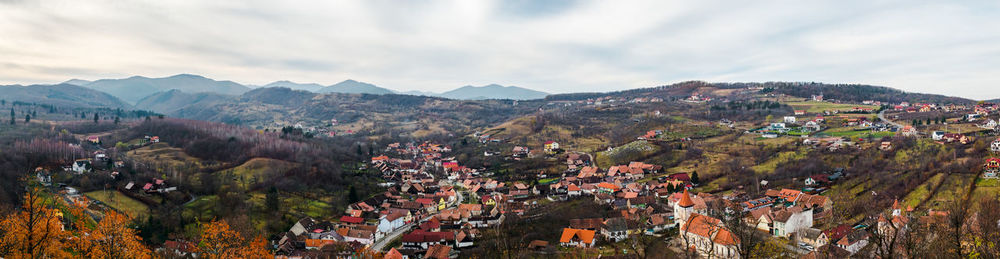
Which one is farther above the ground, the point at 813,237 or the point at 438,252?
the point at 813,237

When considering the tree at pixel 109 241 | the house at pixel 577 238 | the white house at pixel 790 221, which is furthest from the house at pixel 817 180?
the tree at pixel 109 241

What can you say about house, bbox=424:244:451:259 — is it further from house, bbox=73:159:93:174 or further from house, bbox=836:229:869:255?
house, bbox=73:159:93:174

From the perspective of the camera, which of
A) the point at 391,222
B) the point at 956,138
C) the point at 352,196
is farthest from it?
the point at 956,138

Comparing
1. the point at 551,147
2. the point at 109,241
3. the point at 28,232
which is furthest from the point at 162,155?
the point at 28,232

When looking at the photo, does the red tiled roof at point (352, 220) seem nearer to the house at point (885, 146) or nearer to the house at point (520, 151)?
the house at point (520, 151)

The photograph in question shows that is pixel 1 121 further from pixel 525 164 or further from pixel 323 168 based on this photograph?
pixel 525 164

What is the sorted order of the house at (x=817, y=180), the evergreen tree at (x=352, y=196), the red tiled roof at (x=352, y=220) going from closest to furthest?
the red tiled roof at (x=352, y=220)
the house at (x=817, y=180)
the evergreen tree at (x=352, y=196)

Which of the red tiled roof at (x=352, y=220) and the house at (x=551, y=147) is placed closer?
the red tiled roof at (x=352, y=220)

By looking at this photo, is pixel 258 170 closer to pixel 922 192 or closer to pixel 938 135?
pixel 922 192

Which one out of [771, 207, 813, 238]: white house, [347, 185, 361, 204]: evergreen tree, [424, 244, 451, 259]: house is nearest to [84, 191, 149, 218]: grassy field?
[347, 185, 361, 204]: evergreen tree
